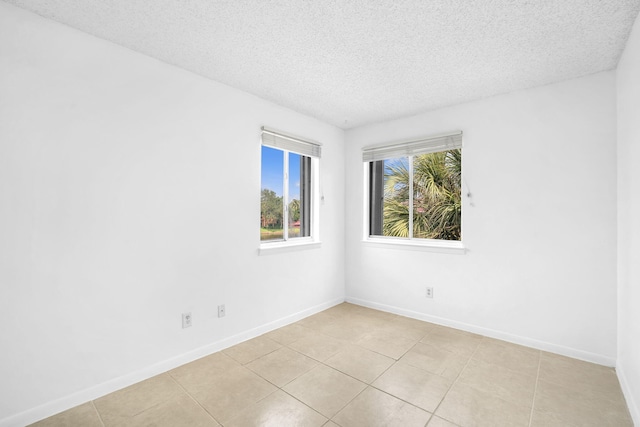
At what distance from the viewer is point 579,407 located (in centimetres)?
192

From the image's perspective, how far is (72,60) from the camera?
195cm

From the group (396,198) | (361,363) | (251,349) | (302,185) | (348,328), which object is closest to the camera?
(361,363)

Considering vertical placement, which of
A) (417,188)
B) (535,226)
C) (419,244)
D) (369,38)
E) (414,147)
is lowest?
(419,244)

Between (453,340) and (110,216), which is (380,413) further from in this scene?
(110,216)

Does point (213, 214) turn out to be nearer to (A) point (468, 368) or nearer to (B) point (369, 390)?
(B) point (369, 390)

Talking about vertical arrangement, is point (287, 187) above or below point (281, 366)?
above

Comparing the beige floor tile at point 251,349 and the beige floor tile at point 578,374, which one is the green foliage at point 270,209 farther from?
the beige floor tile at point 578,374

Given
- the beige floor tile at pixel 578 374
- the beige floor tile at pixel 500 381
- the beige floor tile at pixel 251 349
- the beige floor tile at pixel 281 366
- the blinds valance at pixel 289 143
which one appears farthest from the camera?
the blinds valance at pixel 289 143

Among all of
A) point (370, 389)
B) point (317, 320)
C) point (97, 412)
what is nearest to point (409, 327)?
point (317, 320)

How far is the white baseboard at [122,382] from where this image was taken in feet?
5.74

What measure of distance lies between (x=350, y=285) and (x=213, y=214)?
2278mm

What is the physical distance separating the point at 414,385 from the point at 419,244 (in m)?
1.72

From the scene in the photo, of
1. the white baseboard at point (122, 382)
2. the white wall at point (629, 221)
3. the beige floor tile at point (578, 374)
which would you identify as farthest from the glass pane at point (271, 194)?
the white wall at point (629, 221)

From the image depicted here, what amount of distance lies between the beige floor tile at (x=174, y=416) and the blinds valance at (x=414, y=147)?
10.5 feet
